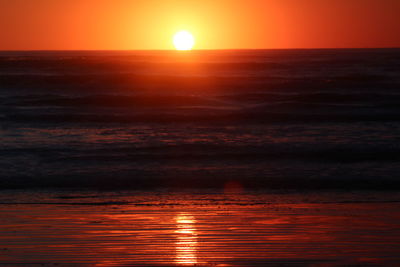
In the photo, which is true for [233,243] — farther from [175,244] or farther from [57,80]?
[57,80]

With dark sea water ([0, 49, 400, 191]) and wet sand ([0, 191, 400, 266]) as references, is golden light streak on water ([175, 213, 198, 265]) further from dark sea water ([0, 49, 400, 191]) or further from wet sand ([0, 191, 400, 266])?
dark sea water ([0, 49, 400, 191])

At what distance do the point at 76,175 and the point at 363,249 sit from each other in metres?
5.80

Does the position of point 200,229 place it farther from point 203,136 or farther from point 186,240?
point 203,136

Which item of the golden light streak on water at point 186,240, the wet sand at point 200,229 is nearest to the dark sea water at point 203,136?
the wet sand at point 200,229

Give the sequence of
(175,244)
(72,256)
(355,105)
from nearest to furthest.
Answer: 1. (72,256)
2. (175,244)
3. (355,105)

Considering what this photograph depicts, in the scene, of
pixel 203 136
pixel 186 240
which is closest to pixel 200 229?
pixel 186 240

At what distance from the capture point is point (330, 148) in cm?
1200

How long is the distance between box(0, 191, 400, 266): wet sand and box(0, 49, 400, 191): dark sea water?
1043 mm

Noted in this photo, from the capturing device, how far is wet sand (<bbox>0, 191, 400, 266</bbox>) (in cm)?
508

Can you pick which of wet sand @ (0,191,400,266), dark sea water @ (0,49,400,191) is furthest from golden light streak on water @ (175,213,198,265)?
dark sea water @ (0,49,400,191)

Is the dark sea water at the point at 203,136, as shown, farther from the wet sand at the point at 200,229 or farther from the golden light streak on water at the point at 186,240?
the golden light streak on water at the point at 186,240

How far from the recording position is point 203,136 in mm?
14414

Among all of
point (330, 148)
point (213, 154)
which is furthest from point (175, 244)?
point (330, 148)

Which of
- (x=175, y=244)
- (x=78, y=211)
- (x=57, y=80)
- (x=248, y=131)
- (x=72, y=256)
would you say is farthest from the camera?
(x=57, y=80)
